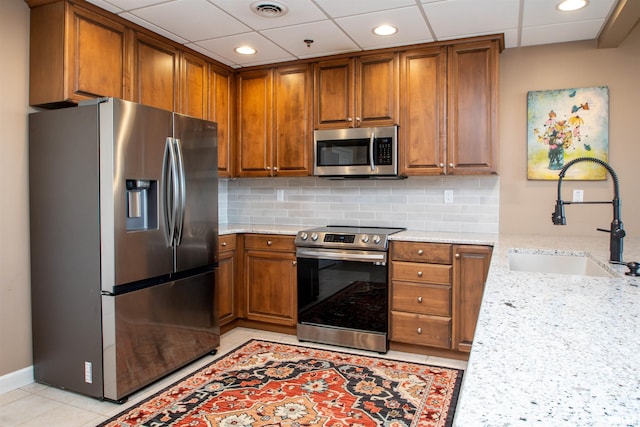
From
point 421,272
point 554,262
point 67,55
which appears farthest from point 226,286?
point 554,262

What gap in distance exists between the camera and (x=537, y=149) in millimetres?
3400

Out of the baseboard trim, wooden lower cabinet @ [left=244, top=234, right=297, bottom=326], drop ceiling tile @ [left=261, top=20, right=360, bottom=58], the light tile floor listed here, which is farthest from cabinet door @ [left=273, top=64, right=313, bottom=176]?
the baseboard trim

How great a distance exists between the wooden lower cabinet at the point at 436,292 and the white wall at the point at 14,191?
241 cm

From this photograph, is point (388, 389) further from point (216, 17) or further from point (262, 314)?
point (216, 17)

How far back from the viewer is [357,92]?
12.0 feet

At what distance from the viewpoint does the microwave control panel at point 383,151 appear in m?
3.49

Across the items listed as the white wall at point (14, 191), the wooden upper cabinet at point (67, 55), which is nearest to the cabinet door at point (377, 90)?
the wooden upper cabinet at point (67, 55)

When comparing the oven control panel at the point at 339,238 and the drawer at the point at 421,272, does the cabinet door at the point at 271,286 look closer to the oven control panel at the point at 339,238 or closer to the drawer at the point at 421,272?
the oven control panel at the point at 339,238

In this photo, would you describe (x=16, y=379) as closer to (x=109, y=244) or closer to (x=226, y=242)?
(x=109, y=244)

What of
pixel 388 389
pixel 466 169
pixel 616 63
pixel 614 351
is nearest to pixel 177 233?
pixel 388 389

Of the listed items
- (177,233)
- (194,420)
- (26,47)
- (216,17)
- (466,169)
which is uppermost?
(216,17)

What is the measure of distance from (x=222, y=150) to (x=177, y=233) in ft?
4.35

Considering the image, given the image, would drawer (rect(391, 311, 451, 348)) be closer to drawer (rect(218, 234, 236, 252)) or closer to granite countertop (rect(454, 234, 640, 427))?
drawer (rect(218, 234, 236, 252))

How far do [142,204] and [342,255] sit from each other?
147 cm
